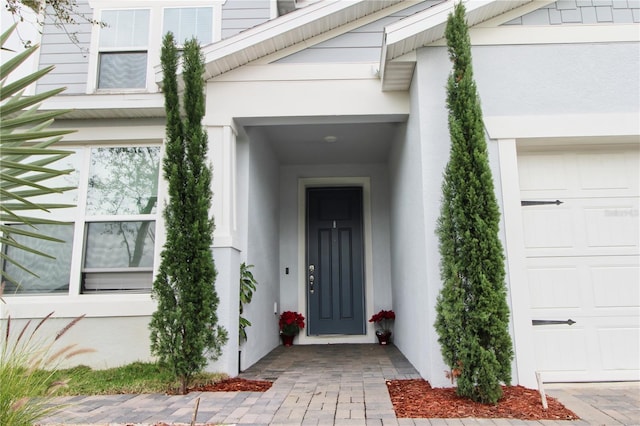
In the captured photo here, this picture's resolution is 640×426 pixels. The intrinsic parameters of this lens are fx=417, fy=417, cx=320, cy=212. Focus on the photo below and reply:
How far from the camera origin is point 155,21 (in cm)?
486

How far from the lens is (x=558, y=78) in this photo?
142 inches

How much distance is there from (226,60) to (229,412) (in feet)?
10.2

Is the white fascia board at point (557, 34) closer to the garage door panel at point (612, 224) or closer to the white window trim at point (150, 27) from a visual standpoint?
the garage door panel at point (612, 224)

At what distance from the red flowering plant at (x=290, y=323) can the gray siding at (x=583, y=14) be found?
4349mm

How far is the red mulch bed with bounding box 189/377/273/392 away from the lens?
3293 millimetres

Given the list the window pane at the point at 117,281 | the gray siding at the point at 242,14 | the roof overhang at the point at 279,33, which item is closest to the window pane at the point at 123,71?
the roof overhang at the point at 279,33

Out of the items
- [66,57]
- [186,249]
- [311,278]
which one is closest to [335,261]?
[311,278]

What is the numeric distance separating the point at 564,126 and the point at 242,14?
364 centimetres

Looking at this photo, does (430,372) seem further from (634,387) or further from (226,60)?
(226,60)

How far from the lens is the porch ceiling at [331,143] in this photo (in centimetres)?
508

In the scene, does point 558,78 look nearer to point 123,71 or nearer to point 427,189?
point 427,189

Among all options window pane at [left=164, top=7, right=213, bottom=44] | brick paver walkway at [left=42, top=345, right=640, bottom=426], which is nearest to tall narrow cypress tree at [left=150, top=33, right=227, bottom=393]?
brick paver walkway at [left=42, top=345, right=640, bottom=426]

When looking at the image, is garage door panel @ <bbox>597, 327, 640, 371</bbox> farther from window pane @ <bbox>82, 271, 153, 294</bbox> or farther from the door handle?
window pane @ <bbox>82, 271, 153, 294</bbox>

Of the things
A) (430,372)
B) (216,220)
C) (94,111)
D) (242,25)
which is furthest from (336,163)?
(430,372)
